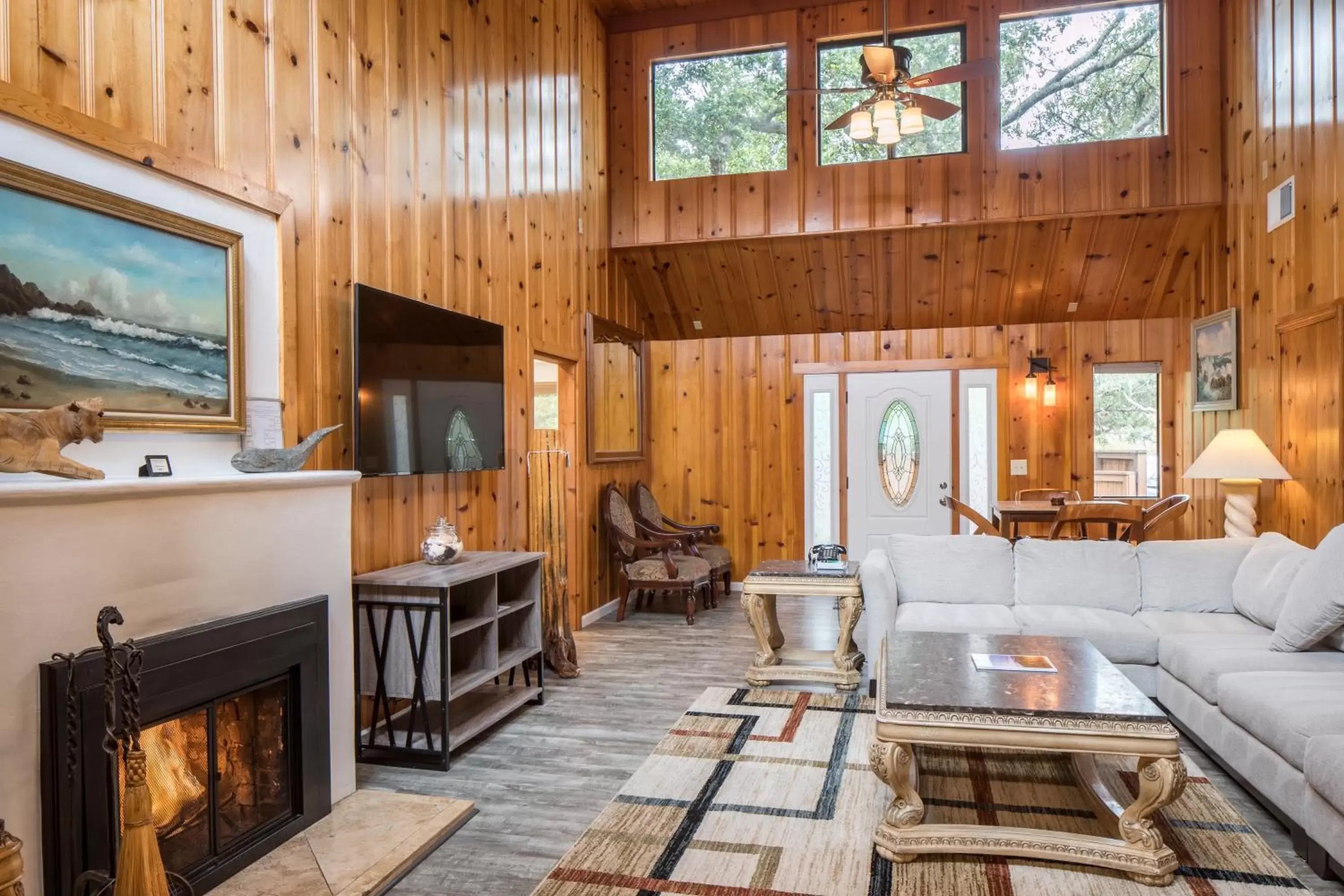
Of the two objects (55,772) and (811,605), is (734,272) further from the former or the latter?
(55,772)

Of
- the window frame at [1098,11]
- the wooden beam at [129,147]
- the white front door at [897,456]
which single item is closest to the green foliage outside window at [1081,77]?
the window frame at [1098,11]

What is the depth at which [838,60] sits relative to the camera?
6.78 m

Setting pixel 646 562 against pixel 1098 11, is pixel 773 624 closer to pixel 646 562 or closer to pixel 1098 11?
pixel 646 562

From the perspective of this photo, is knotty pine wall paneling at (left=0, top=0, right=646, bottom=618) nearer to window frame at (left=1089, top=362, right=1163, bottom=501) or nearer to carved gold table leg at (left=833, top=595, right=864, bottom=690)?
carved gold table leg at (left=833, top=595, right=864, bottom=690)

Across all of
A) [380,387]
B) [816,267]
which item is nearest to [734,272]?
[816,267]

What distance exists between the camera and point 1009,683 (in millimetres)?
2883

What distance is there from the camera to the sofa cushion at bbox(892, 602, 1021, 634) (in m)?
4.12

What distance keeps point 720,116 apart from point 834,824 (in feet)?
18.5

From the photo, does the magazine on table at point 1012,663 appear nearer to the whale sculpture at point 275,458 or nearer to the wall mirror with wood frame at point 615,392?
the whale sculpture at point 275,458

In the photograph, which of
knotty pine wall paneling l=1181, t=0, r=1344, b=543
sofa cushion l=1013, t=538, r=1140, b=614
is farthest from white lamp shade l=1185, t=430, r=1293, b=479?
sofa cushion l=1013, t=538, r=1140, b=614

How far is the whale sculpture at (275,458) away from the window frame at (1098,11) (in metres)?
5.38

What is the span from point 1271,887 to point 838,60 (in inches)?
240

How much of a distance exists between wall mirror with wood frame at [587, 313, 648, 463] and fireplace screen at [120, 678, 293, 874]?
3.77 m

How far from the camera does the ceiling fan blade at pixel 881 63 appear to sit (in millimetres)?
4453
